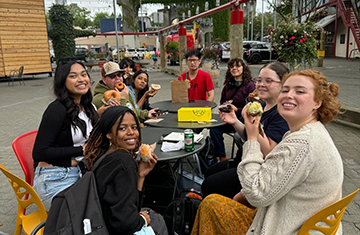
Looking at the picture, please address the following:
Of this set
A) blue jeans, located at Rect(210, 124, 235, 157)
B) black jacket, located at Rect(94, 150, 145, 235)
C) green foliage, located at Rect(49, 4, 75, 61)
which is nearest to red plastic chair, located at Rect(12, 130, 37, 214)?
black jacket, located at Rect(94, 150, 145, 235)

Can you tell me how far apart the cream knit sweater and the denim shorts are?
1.61 meters

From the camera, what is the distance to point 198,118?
13.3ft

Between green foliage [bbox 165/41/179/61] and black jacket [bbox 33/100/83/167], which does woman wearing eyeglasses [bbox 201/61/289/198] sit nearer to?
black jacket [bbox 33/100/83/167]

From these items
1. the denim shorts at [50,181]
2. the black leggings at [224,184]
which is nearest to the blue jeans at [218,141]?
the black leggings at [224,184]

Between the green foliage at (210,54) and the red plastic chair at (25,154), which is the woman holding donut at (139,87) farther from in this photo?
the green foliage at (210,54)

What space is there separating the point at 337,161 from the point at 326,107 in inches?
12.9

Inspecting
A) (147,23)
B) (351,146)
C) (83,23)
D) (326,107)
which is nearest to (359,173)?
(351,146)

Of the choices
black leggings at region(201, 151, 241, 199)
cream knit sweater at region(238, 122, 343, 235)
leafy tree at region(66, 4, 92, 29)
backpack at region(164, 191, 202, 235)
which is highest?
leafy tree at region(66, 4, 92, 29)

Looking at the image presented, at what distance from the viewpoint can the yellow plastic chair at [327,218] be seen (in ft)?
5.00

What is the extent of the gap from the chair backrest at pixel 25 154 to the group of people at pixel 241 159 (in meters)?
0.41

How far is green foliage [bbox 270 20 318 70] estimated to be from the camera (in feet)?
21.1

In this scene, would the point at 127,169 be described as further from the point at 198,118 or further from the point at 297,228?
the point at 198,118

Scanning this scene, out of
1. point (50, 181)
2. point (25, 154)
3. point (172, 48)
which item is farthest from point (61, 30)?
point (50, 181)

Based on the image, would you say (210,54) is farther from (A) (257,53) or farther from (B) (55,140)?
(A) (257,53)
